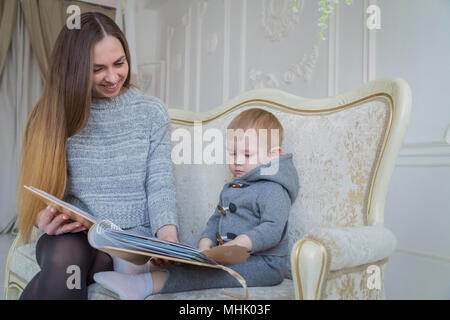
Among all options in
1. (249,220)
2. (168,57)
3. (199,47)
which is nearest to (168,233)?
(249,220)

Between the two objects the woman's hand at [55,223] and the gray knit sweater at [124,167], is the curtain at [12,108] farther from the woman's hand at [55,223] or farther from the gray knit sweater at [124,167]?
the woman's hand at [55,223]

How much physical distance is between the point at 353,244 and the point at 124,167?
73 centimetres

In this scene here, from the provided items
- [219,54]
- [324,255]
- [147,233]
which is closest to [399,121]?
[324,255]

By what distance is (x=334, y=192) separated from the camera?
105cm

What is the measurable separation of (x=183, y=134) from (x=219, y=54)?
1615 millimetres

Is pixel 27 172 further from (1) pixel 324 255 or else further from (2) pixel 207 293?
(1) pixel 324 255

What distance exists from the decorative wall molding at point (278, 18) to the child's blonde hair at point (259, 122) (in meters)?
1.21

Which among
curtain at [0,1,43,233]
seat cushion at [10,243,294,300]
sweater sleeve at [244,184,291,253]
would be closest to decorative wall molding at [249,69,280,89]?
sweater sleeve at [244,184,291,253]

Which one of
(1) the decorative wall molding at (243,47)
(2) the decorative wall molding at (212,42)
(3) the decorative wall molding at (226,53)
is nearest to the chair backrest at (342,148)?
(1) the decorative wall molding at (243,47)

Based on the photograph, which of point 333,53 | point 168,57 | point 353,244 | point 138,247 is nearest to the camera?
point 138,247

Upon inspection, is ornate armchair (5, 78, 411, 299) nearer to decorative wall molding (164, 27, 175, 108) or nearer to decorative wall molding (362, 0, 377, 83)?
decorative wall molding (362, 0, 377, 83)

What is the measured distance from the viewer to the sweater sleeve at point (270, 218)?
932mm

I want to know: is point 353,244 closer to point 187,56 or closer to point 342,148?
point 342,148

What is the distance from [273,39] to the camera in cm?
235
